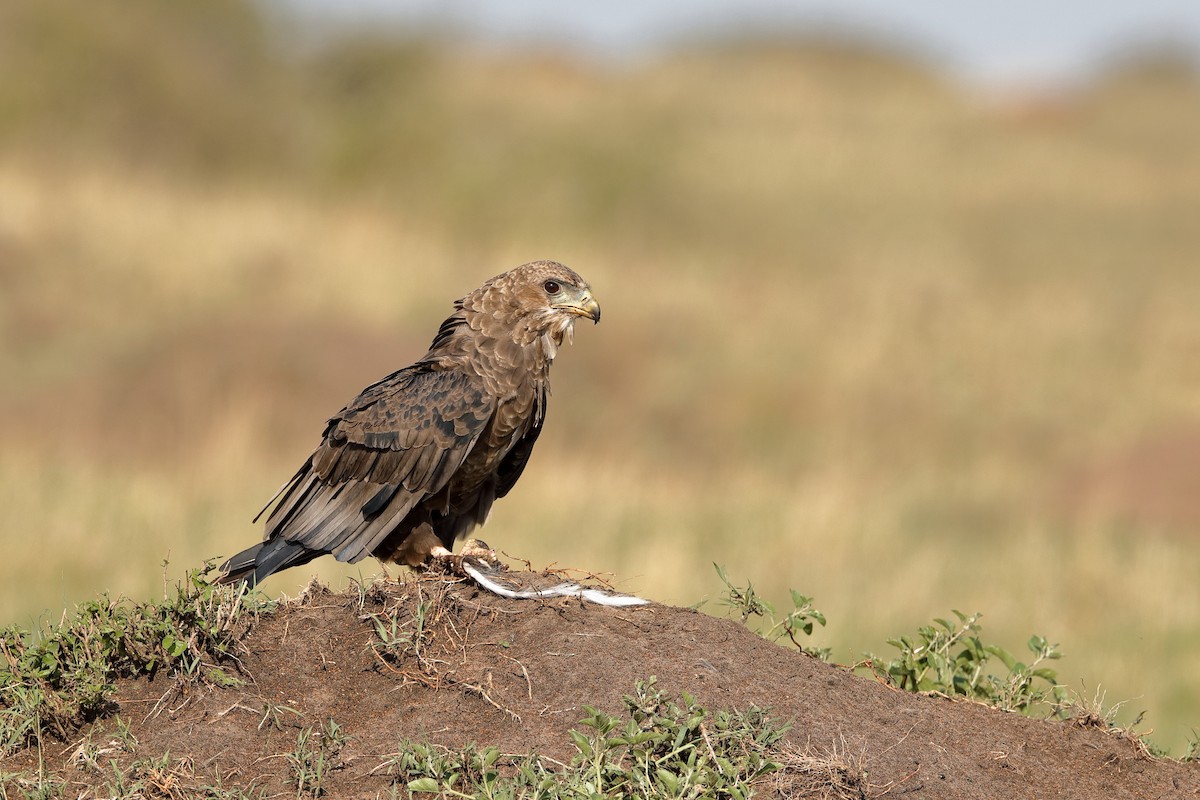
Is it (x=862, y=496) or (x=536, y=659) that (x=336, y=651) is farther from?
(x=862, y=496)

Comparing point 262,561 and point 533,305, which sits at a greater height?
point 533,305

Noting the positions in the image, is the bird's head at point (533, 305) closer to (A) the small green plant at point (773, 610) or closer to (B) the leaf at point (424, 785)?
(A) the small green plant at point (773, 610)

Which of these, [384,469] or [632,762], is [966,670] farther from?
[384,469]

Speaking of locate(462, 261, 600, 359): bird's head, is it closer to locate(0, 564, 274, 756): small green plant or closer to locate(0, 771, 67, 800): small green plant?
locate(0, 564, 274, 756): small green plant

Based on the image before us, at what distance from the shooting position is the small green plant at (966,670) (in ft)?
15.9

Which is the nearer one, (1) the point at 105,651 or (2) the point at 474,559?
(1) the point at 105,651

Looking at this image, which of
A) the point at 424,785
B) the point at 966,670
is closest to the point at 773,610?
the point at 966,670

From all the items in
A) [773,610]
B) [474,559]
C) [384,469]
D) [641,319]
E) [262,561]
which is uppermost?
[641,319]

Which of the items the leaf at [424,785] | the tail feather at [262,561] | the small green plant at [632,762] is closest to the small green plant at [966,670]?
the small green plant at [632,762]

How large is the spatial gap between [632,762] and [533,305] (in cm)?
233

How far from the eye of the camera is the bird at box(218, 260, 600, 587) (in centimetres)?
518

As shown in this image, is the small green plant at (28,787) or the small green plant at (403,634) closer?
the small green plant at (28,787)

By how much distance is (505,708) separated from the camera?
156 inches

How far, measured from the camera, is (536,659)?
416 centimetres
